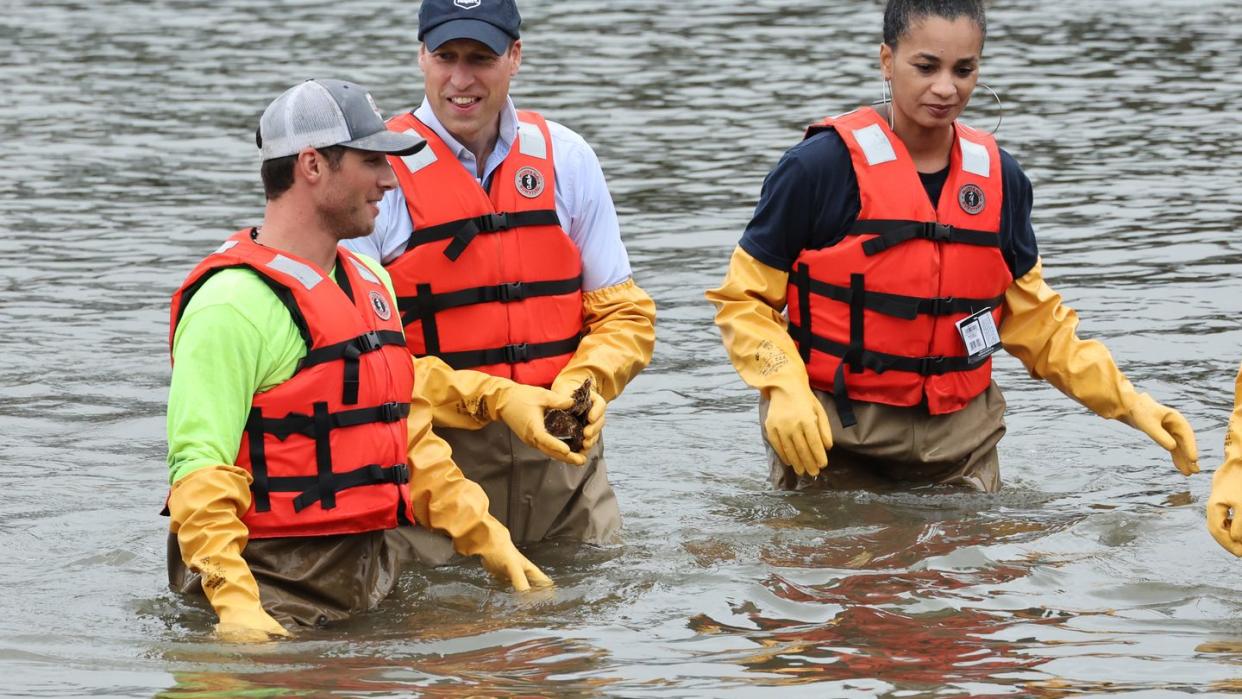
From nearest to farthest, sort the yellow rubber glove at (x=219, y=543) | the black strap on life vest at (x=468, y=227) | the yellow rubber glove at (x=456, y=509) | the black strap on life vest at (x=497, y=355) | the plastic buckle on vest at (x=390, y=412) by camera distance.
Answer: the yellow rubber glove at (x=219, y=543), the plastic buckle on vest at (x=390, y=412), the yellow rubber glove at (x=456, y=509), the black strap on life vest at (x=468, y=227), the black strap on life vest at (x=497, y=355)

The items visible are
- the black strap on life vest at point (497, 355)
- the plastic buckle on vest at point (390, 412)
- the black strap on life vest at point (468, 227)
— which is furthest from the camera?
the black strap on life vest at point (497, 355)

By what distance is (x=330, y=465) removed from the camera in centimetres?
592

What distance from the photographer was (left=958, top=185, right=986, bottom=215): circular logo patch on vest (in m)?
7.33

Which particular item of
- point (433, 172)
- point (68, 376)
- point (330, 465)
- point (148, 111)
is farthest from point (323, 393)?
point (148, 111)

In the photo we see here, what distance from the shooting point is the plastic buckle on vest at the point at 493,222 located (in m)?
6.88

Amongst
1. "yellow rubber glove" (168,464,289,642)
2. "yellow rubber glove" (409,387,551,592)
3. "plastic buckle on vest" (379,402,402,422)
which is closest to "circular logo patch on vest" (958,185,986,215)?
"yellow rubber glove" (409,387,551,592)

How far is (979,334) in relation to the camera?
7.45 m

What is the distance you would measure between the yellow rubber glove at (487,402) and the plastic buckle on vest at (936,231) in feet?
5.38

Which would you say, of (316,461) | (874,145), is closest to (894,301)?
(874,145)

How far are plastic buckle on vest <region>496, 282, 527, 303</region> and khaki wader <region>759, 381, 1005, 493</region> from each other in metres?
1.11

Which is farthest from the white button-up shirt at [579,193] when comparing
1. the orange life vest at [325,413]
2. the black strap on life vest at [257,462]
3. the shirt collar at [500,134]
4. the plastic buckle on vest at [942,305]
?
the black strap on life vest at [257,462]

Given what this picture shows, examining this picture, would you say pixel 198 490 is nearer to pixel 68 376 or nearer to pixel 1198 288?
pixel 68 376

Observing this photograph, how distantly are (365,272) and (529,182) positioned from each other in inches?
38.0

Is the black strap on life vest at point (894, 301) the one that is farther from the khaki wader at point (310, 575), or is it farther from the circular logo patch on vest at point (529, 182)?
the khaki wader at point (310, 575)
